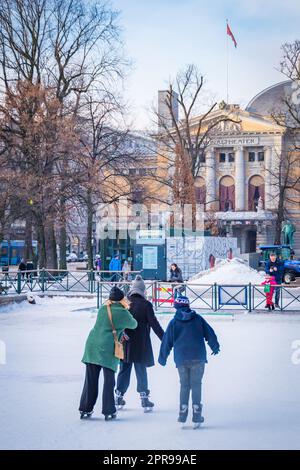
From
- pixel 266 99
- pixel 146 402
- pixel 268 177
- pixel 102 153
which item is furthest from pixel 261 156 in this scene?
pixel 146 402

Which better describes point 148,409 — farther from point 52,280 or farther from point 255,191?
A: point 255,191

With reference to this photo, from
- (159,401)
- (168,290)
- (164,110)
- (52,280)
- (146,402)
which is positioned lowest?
(159,401)

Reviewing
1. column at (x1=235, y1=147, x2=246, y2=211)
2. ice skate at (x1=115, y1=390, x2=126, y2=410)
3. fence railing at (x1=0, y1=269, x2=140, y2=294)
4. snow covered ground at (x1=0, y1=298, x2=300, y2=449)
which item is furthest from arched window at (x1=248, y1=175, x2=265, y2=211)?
ice skate at (x1=115, y1=390, x2=126, y2=410)

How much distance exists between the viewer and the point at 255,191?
260 feet

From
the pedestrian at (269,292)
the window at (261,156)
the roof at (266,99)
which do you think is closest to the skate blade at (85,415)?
the pedestrian at (269,292)

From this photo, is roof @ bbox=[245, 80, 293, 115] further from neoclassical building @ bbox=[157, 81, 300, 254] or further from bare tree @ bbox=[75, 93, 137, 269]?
bare tree @ bbox=[75, 93, 137, 269]

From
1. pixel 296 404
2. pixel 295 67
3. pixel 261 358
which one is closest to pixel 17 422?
pixel 296 404

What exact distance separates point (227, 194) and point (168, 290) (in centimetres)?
5495

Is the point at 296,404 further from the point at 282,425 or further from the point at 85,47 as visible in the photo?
the point at 85,47

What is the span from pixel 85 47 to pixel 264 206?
39.1m

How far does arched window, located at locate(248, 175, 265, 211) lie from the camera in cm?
7838

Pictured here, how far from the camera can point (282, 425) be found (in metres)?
9.07

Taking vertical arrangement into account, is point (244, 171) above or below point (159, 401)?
above

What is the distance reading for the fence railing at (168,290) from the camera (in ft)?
79.2
